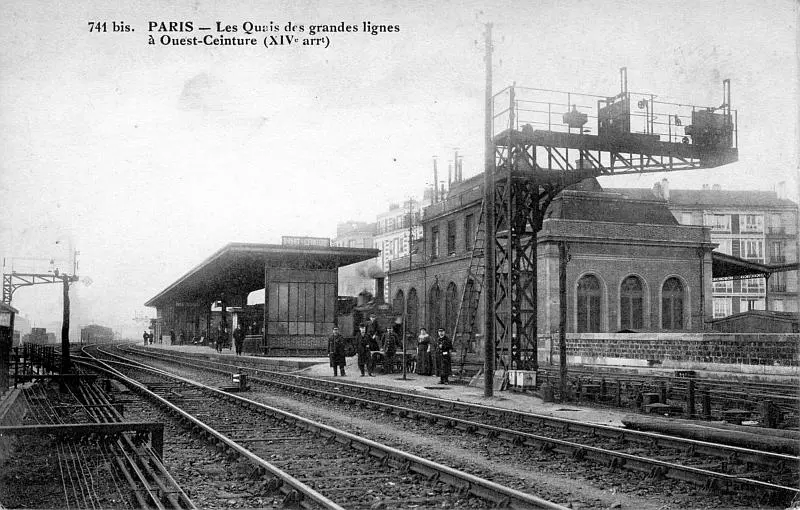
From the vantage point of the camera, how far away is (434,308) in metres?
43.0

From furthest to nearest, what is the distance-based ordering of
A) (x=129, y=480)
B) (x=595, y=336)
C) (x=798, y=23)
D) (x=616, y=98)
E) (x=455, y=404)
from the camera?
(x=595, y=336) → (x=616, y=98) → (x=455, y=404) → (x=798, y=23) → (x=129, y=480)

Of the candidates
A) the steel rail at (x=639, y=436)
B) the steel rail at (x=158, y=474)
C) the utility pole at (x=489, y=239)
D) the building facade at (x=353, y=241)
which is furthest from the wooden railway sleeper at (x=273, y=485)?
the building facade at (x=353, y=241)

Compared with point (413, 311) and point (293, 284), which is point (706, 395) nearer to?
point (293, 284)

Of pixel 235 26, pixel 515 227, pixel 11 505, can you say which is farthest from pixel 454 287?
pixel 11 505

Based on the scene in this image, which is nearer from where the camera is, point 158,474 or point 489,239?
point 158,474

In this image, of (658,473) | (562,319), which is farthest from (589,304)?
(658,473)

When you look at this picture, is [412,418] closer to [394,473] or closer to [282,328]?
[394,473]

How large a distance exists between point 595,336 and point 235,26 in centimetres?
2123

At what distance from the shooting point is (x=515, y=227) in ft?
58.5

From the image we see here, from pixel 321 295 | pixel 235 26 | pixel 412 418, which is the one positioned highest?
pixel 235 26

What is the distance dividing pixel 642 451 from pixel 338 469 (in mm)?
3768

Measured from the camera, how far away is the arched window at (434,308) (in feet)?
139

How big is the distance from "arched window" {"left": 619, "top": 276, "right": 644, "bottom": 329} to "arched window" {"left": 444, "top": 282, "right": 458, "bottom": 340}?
892cm

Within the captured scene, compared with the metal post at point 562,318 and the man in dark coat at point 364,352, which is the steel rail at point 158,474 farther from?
the man in dark coat at point 364,352
